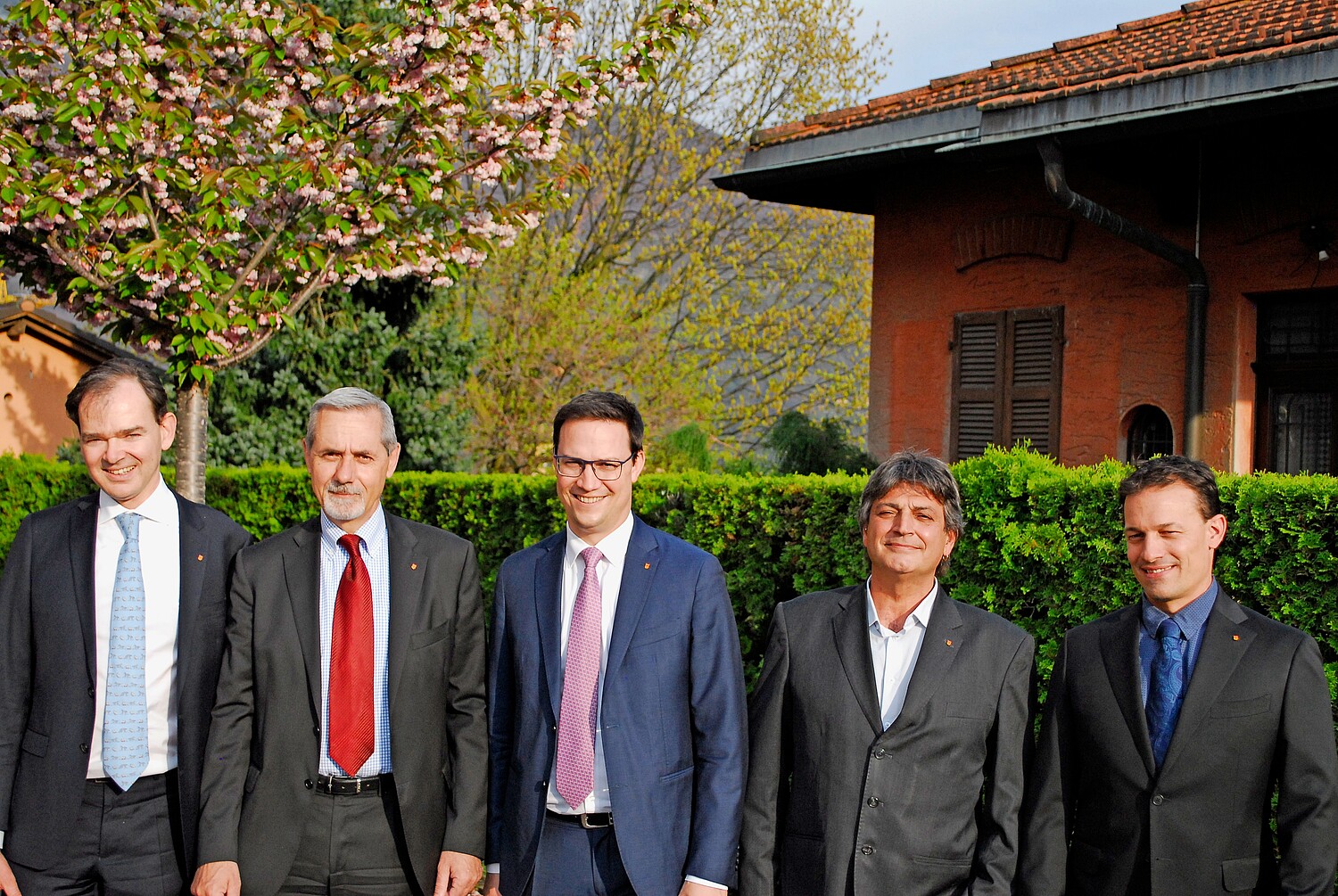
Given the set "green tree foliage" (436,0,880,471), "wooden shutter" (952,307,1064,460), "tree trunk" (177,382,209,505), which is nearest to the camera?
"tree trunk" (177,382,209,505)

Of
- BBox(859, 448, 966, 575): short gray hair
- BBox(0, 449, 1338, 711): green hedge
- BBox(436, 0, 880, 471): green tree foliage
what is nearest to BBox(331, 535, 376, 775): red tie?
BBox(859, 448, 966, 575): short gray hair

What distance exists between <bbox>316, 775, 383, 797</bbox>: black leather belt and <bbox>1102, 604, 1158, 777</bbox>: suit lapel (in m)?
2.06

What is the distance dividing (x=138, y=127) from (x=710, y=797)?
6.00 m

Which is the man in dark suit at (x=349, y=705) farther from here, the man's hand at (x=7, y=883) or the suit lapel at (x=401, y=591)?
the man's hand at (x=7, y=883)

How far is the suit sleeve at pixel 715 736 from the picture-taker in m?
3.00

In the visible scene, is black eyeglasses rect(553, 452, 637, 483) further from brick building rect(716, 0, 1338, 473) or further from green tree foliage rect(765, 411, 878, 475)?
green tree foliage rect(765, 411, 878, 475)

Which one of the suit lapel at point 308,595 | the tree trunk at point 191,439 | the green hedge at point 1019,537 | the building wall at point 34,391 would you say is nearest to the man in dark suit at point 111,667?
the suit lapel at point 308,595

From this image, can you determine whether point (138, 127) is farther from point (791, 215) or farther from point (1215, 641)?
point (791, 215)

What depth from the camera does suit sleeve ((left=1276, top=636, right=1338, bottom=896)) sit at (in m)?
2.77

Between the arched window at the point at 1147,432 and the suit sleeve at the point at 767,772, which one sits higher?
the arched window at the point at 1147,432

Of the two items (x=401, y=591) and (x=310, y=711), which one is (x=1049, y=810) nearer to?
(x=401, y=591)

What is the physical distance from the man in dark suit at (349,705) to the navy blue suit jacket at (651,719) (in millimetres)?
187

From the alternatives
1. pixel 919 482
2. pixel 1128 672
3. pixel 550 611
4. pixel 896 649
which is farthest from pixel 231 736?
pixel 1128 672

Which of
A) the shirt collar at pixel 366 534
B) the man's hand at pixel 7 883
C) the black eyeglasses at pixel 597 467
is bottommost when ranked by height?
the man's hand at pixel 7 883
